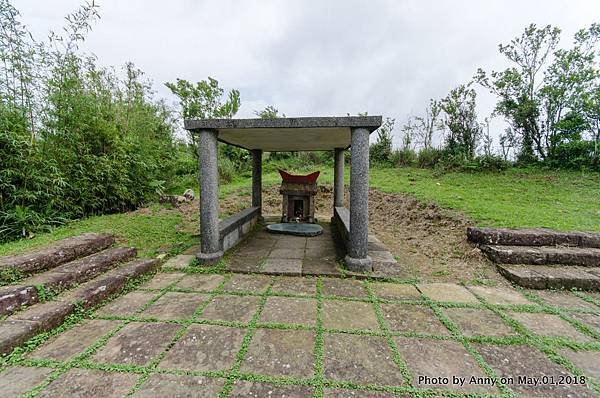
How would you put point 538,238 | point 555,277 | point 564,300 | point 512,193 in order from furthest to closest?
point 512,193 → point 538,238 → point 555,277 → point 564,300

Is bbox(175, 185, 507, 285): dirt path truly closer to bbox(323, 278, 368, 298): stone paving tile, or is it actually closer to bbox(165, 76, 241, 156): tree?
bbox(323, 278, 368, 298): stone paving tile

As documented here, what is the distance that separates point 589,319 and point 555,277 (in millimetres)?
631

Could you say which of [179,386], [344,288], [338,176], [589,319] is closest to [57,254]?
[179,386]

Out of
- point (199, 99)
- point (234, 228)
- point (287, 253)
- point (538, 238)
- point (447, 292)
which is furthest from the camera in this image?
point (199, 99)

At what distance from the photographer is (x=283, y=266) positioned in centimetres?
307

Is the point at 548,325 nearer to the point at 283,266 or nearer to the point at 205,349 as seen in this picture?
the point at 283,266

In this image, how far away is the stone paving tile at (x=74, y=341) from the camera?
5.23 ft

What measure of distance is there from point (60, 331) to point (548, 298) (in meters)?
4.24

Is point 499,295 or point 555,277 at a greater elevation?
point 555,277

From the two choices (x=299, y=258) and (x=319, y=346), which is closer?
(x=319, y=346)

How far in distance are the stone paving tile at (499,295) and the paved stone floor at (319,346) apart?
11 millimetres

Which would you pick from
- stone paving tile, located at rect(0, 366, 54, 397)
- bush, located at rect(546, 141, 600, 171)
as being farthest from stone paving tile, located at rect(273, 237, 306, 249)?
bush, located at rect(546, 141, 600, 171)

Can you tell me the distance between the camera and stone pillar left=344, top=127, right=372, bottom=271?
284 cm

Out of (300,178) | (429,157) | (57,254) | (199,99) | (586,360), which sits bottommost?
(586,360)
